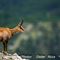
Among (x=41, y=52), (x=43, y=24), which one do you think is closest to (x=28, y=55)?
(x=41, y=52)

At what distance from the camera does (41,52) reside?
400 centimetres

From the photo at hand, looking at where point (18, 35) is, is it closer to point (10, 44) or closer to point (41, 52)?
point (10, 44)

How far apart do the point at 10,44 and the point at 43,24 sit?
507 mm

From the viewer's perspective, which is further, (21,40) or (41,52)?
(21,40)

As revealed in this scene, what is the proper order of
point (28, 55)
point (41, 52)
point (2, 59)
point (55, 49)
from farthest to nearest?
1. point (55, 49)
2. point (41, 52)
3. point (28, 55)
4. point (2, 59)

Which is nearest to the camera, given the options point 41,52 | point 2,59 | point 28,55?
point 2,59

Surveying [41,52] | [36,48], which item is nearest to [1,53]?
[41,52]

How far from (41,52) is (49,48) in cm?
36

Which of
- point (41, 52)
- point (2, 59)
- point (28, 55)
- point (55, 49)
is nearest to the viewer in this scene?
point (2, 59)

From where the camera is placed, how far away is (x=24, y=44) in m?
4.36

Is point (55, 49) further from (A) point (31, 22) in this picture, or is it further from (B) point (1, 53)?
(B) point (1, 53)

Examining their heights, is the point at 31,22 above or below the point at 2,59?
above

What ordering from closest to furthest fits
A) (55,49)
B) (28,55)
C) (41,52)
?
(28,55)
(41,52)
(55,49)

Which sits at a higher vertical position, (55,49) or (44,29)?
(44,29)
